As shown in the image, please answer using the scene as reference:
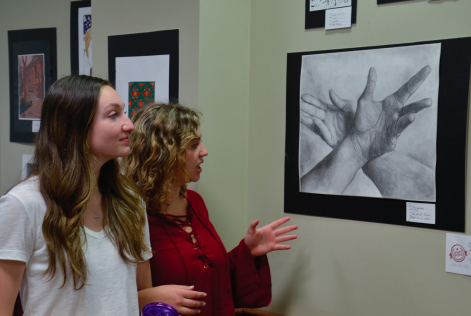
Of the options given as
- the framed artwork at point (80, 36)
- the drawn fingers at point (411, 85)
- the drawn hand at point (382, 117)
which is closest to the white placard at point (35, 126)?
the framed artwork at point (80, 36)

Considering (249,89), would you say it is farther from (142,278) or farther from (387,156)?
(142,278)

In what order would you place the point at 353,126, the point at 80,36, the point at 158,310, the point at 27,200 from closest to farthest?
the point at 27,200 → the point at 158,310 → the point at 353,126 → the point at 80,36

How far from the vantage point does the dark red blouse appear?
5.29ft

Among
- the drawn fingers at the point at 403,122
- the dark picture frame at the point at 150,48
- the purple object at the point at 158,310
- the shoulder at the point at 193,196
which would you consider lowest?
the purple object at the point at 158,310

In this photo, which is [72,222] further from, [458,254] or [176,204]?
[458,254]

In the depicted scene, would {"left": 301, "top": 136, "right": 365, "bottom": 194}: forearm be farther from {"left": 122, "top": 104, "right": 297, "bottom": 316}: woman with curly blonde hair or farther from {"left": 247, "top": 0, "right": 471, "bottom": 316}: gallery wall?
{"left": 122, "top": 104, "right": 297, "bottom": 316}: woman with curly blonde hair

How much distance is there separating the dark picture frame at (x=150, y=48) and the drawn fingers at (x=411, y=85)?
1.05 metres

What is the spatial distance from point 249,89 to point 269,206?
66 cm

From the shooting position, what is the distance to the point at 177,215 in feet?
5.71

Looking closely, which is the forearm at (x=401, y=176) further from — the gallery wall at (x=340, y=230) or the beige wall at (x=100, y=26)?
the beige wall at (x=100, y=26)

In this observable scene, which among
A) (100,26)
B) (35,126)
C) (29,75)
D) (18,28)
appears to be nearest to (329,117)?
(100,26)

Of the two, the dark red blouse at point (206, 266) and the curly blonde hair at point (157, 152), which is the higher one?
the curly blonde hair at point (157, 152)

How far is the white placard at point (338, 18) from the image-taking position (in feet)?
6.47

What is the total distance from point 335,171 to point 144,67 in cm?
111
